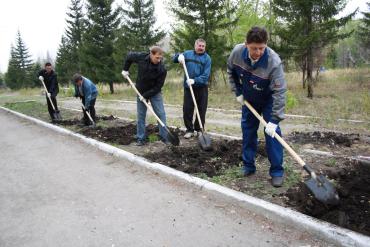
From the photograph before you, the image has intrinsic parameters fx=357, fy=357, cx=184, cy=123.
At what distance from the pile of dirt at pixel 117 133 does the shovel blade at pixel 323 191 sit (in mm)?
4445

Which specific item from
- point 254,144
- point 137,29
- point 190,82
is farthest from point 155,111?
point 137,29

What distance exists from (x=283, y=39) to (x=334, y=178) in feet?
43.1

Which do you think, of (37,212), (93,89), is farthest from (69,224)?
(93,89)

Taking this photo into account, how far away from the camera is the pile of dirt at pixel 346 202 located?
3480 mm

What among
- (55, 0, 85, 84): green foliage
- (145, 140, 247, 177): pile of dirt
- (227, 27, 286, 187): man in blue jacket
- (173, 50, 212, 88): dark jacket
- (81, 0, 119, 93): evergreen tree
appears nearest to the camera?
(227, 27, 286, 187): man in blue jacket

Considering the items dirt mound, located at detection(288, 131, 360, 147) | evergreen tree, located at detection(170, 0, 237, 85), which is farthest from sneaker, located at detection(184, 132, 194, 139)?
evergreen tree, located at detection(170, 0, 237, 85)

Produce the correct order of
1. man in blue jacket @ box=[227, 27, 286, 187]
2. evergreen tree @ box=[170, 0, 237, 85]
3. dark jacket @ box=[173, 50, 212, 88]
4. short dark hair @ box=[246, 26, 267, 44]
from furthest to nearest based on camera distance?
evergreen tree @ box=[170, 0, 237, 85] → dark jacket @ box=[173, 50, 212, 88] → man in blue jacket @ box=[227, 27, 286, 187] → short dark hair @ box=[246, 26, 267, 44]

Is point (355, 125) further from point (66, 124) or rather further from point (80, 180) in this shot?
point (66, 124)

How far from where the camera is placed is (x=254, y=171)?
199 inches

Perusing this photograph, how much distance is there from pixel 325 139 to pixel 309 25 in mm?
10528

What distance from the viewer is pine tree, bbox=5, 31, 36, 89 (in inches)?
2184

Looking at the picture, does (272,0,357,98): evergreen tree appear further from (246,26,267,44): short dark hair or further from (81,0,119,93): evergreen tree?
(81,0,119,93): evergreen tree

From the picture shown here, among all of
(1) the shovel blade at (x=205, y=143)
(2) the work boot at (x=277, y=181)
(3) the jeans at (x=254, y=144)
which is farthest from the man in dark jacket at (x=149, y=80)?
(2) the work boot at (x=277, y=181)

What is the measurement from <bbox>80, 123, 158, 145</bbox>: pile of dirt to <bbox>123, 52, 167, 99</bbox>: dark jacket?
1.19 meters
